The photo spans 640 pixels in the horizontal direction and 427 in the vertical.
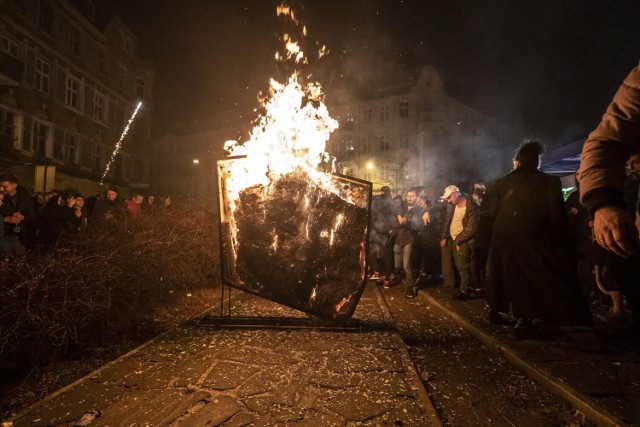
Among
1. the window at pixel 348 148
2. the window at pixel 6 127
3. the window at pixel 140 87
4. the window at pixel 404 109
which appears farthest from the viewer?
the window at pixel 348 148

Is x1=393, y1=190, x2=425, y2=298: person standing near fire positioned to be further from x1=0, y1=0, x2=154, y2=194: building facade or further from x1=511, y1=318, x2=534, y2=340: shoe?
x1=0, y1=0, x2=154, y2=194: building facade

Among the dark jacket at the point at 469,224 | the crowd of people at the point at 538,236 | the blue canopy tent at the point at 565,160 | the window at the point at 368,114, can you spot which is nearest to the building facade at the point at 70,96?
the crowd of people at the point at 538,236

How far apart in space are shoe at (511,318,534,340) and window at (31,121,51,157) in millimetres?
24089

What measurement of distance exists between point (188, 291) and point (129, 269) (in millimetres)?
2117

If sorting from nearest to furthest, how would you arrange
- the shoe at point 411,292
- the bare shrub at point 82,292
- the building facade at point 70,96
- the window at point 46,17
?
the bare shrub at point 82,292
the shoe at point 411,292
the building facade at point 70,96
the window at point 46,17

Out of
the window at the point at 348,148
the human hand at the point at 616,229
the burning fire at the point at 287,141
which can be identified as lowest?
the human hand at the point at 616,229

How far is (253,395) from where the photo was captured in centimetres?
291

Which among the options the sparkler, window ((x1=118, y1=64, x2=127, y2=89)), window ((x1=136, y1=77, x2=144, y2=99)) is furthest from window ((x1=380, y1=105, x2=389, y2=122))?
window ((x1=118, y1=64, x2=127, y2=89))

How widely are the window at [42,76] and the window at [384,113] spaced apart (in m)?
33.0

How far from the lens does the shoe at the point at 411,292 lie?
7.24 m

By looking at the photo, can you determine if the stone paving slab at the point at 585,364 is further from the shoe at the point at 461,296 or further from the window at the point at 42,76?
the window at the point at 42,76

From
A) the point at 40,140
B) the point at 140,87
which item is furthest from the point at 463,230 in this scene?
the point at 140,87

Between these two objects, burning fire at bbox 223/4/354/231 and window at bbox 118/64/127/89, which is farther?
window at bbox 118/64/127/89

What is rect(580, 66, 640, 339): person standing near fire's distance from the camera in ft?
5.28
